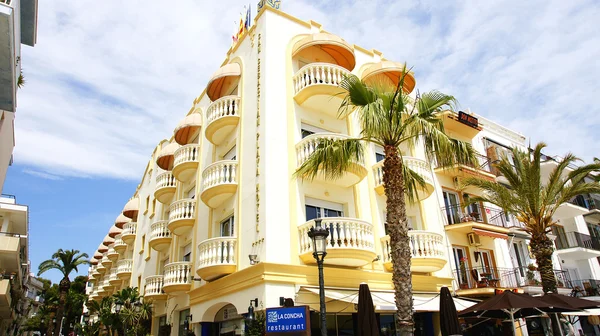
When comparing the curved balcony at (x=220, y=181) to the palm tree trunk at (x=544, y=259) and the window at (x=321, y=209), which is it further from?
the palm tree trunk at (x=544, y=259)

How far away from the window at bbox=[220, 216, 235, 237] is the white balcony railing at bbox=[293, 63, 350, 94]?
19.5ft

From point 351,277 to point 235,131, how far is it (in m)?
8.05

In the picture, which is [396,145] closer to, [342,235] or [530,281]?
[342,235]

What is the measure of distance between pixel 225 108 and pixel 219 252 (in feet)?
20.8

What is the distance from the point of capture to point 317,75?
16141 mm

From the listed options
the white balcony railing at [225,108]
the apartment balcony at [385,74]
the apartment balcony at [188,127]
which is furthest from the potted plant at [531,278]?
the apartment balcony at [188,127]

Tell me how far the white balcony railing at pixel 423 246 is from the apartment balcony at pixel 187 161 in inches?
424

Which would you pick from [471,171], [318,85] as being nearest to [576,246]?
[471,171]

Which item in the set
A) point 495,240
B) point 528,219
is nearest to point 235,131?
point 528,219

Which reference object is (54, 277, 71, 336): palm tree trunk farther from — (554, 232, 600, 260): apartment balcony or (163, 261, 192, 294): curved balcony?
(554, 232, 600, 260): apartment balcony

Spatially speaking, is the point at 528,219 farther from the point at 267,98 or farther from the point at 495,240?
the point at 267,98

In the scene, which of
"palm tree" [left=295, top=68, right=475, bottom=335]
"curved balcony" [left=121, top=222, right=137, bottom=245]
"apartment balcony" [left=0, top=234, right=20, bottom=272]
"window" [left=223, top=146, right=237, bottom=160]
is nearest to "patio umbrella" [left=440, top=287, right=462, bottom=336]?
"palm tree" [left=295, top=68, right=475, bottom=335]

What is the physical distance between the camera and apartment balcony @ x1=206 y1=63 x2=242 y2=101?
18.6 meters

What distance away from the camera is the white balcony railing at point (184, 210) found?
19.9m
